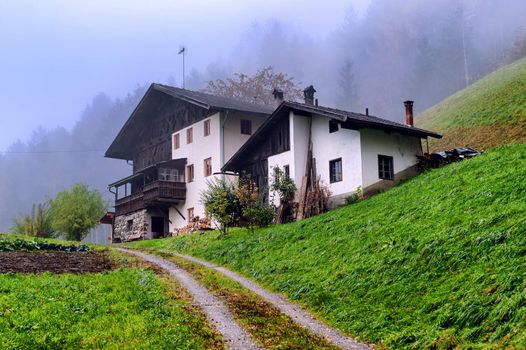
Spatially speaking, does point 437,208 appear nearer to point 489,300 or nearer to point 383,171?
point 489,300

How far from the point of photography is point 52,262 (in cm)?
2072

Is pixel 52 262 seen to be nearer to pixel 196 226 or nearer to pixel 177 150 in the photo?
pixel 196 226

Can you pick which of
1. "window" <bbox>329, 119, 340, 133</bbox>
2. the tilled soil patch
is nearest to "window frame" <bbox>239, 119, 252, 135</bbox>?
"window" <bbox>329, 119, 340, 133</bbox>

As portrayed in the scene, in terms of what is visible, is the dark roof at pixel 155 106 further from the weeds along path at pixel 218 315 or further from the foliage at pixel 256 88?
the weeds along path at pixel 218 315

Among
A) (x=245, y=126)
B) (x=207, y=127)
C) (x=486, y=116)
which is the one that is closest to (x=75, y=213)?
(x=207, y=127)

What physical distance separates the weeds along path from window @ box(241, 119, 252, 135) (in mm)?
22497

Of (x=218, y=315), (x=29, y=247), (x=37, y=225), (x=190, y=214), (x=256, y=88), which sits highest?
(x=256, y=88)

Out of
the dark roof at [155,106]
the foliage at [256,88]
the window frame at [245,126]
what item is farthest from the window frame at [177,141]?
the foliage at [256,88]

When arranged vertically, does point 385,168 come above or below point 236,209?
above

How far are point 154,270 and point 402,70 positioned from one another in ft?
419

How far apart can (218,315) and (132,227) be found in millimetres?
34656

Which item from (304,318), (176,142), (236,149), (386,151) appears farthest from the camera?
(176,142)

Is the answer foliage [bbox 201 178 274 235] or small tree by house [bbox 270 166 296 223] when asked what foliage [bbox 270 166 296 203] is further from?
foliage [bbox 201 178 274 235]

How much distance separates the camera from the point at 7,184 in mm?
195875
